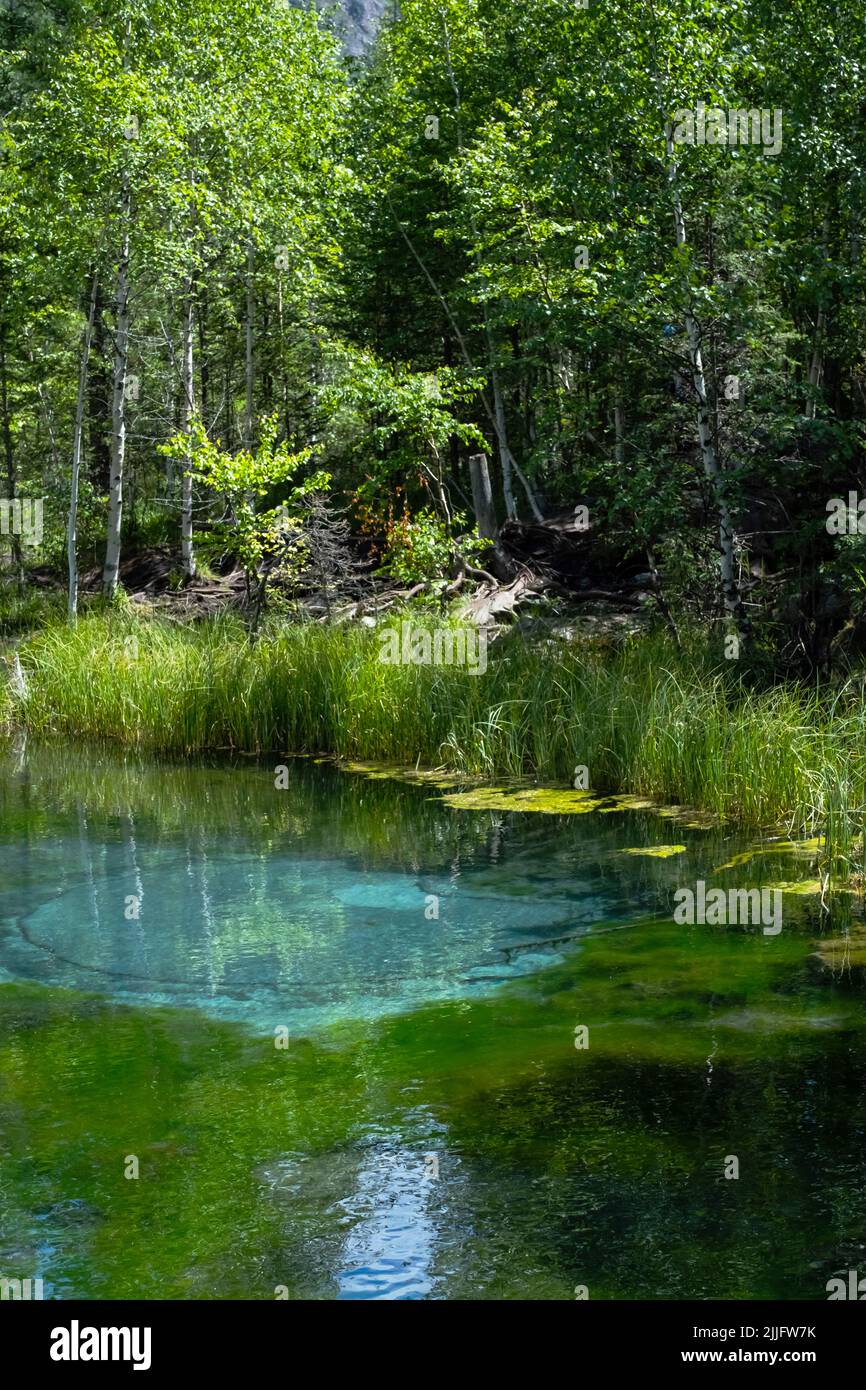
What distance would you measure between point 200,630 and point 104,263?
628cm

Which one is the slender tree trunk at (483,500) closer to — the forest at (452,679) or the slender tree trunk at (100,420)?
the forest at (452,679)

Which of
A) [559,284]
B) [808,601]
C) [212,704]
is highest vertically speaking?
[559,284]

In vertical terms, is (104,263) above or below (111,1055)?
above

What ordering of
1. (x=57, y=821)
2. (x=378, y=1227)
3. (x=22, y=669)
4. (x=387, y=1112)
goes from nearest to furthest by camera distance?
(x=378, y=1227), (x=387, y=1112), (x=57, y=821), (x=22, y=669)

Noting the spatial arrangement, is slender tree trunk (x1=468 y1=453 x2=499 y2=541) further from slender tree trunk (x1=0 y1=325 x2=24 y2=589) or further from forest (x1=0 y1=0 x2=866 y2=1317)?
slender tree trunk (x1=0 y1=325 x2=24 y2=589)

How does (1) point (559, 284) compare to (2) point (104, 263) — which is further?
(2) point (104, 263)

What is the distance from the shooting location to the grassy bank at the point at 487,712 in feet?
27.9

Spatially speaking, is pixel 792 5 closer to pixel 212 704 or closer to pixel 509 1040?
pixel 212 704

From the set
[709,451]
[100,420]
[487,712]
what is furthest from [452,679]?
[100,420]

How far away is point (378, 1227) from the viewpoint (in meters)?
3.82

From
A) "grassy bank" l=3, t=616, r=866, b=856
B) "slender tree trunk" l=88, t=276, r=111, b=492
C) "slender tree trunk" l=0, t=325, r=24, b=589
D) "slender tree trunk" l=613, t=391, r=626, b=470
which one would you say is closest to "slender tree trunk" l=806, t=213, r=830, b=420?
"slender tree trunk" l=613, t=391, r=626, b=470

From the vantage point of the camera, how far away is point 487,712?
10.6 metres

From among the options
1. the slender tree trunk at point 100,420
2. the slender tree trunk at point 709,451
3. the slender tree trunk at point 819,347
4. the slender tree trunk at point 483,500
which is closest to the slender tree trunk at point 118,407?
the slender tree trunk at point 100,420
